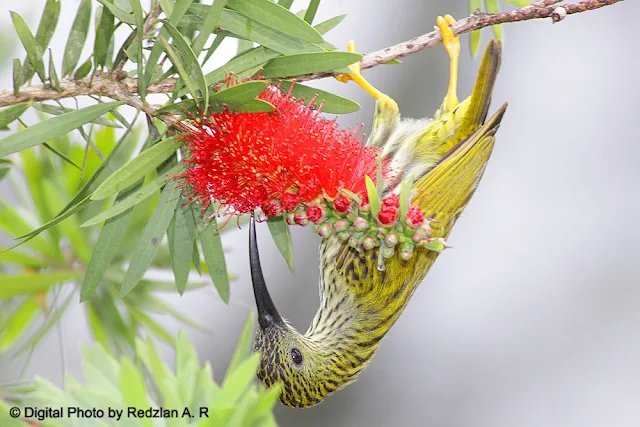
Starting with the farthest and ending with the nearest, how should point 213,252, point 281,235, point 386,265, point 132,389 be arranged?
1. point 386,265
2. point 281,235
3. point 213,252
4. point 132,389

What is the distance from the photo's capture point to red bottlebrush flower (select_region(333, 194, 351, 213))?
95 cm

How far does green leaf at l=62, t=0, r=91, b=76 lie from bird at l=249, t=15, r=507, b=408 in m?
0.69

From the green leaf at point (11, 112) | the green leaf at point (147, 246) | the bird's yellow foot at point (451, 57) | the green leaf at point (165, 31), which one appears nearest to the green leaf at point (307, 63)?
the green leaf at point (165, 31)

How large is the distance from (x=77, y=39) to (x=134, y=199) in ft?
0.89

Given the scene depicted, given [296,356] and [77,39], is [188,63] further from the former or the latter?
[296,356]

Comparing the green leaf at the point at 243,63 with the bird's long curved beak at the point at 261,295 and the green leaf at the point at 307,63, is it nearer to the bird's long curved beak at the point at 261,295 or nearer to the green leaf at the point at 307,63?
the green leaf at the point at 307,63

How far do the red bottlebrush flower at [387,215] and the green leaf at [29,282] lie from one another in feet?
2.66

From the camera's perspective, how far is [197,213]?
3.74 feet

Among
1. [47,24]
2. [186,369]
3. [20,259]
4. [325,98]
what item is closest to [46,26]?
[47,24]

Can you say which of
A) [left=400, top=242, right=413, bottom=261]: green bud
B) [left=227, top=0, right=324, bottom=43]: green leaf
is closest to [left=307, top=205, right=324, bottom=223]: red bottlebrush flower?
[left=400, top=242, right=413, bottom=261]: green bud

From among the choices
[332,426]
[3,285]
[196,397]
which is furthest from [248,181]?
[332,426]

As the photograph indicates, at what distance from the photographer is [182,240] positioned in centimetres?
115

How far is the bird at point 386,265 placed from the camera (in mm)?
1663

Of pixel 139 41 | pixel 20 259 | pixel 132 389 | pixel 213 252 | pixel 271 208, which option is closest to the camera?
pixel 132 389
